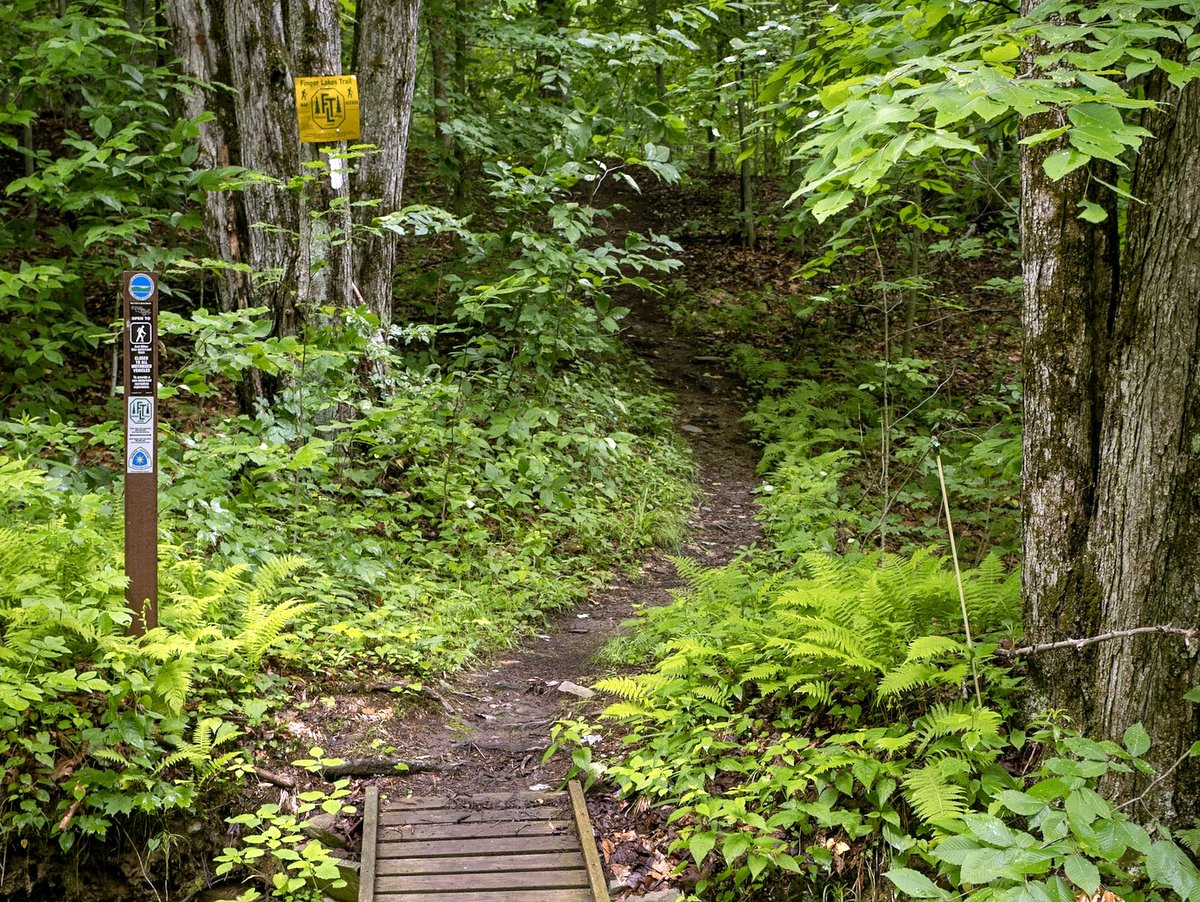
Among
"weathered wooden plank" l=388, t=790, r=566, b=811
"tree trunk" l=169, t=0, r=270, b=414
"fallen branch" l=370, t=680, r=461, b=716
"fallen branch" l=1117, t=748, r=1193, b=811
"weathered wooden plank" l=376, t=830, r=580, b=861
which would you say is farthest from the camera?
"tree trunk" l=169, t=0, r=270, b=414

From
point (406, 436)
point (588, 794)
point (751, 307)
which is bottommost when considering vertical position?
point (588, 794)

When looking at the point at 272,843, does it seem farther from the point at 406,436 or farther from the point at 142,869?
the point at 406,436

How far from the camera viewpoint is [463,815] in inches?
169

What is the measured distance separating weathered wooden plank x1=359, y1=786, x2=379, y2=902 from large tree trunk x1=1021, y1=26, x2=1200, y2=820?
3076 mm

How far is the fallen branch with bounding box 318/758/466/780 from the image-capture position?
14.5 feet

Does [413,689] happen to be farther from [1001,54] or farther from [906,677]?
[1001,54]

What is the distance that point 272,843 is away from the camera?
147 inches

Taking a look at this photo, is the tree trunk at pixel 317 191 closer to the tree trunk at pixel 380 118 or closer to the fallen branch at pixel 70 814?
the tree trunk at pixel 380 118

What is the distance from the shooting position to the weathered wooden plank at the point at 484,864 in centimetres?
389

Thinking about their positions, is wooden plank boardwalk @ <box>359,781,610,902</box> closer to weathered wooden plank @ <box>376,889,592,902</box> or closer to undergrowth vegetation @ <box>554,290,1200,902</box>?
weathered wooden plank @ <box>376,889,592,902</box>

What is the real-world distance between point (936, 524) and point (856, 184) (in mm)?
6795

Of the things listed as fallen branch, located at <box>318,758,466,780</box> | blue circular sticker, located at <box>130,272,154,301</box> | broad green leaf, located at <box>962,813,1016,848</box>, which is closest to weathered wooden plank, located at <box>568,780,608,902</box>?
fallen branch, located at <box>318,758,466,780</box>

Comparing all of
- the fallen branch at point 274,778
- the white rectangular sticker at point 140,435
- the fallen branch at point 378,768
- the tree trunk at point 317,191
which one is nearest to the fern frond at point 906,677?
the fallen branch at point 378,768

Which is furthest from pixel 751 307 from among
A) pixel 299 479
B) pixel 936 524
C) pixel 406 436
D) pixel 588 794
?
pixel 588 794
